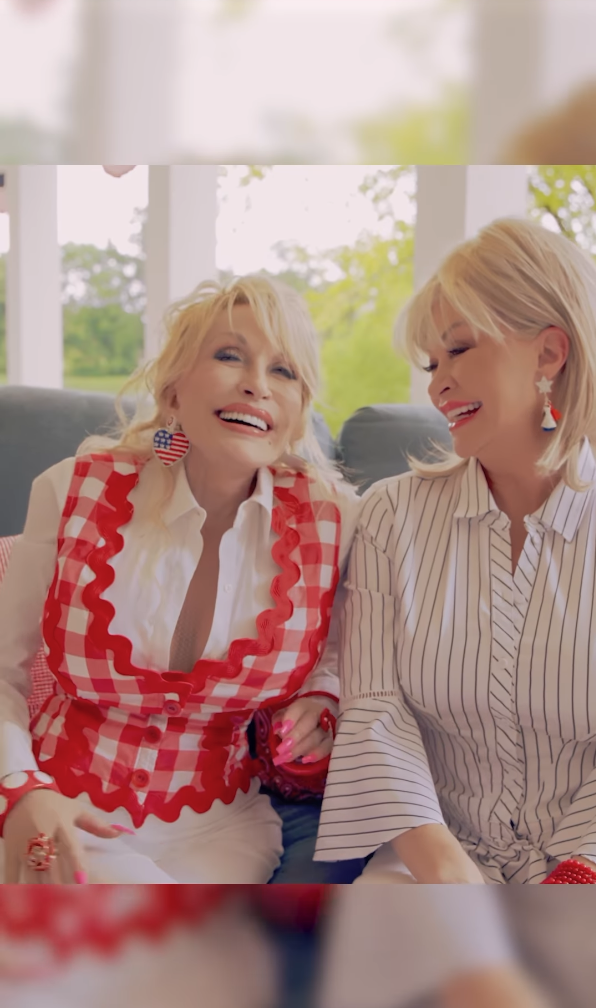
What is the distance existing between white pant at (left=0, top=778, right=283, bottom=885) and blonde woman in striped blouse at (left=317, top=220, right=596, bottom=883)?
0.08m

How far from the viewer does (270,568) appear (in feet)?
3.31

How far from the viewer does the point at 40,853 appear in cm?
90

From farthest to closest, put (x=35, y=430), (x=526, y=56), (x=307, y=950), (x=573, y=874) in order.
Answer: (x=35, y=430) → (x=573, y=874) → (x=307, y=950) → (x=526, y=56)

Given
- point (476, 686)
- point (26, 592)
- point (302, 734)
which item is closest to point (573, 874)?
point (476, 686)

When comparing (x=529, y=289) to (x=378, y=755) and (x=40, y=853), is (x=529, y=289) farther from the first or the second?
(x=40, y=853)

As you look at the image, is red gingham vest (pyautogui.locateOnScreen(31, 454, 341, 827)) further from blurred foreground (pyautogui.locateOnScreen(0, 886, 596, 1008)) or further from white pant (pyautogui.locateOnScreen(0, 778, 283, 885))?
blurred foreground (pyautogui.locateOnScreen(0, 886, 596, 1008))

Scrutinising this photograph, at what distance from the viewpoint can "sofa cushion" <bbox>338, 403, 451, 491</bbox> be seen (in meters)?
1.00

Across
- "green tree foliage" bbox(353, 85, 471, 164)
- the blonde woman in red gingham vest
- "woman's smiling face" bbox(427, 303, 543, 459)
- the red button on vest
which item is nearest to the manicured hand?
the blonde woman in red gingham vest

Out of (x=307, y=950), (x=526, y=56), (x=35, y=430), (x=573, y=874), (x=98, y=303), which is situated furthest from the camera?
(x=35, y=430)

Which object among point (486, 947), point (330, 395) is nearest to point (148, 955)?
point (486, 947)

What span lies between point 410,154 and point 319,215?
0.28 m

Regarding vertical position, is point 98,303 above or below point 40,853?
above

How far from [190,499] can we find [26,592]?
0.74 feet

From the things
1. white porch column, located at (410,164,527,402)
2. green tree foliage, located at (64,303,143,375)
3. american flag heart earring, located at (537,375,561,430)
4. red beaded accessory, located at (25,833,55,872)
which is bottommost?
red beaded accessory, located at (25,833,55,872)
